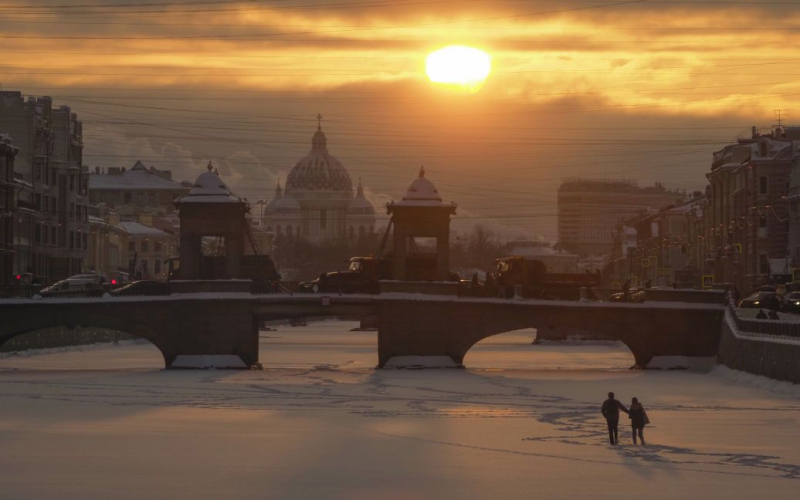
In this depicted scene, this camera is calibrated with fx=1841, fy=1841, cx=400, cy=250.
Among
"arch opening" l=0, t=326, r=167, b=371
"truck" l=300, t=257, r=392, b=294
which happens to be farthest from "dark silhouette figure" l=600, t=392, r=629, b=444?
"truck" l=300, t=257, r=392, b=294

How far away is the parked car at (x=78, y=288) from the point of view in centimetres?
10171

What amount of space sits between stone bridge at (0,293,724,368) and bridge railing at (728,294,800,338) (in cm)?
402

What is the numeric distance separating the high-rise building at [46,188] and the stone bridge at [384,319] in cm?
3787

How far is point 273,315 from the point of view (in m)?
99.9

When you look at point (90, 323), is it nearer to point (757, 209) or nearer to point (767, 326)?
point (767, 326)

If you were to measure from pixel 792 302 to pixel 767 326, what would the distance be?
22700 millimetres

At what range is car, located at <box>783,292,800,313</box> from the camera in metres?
104

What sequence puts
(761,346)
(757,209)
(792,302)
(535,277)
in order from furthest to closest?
1. (757,209)
2. (535,277)
3. (792,302)
4. (761,346)

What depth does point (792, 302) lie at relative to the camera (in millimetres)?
105688

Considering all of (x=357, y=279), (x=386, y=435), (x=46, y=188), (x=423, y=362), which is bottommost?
(x=386, y=435)

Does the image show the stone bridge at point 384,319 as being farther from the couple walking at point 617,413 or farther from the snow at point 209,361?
the couple walking at point 617,413

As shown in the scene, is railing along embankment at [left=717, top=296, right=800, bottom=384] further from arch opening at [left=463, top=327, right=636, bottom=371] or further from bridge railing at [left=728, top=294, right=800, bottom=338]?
arch opening at [left=463, top=327, right=636, bottom=371]

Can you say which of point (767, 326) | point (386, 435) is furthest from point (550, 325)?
point (386, 435)

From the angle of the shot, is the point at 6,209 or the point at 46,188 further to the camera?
the point at 46,188
